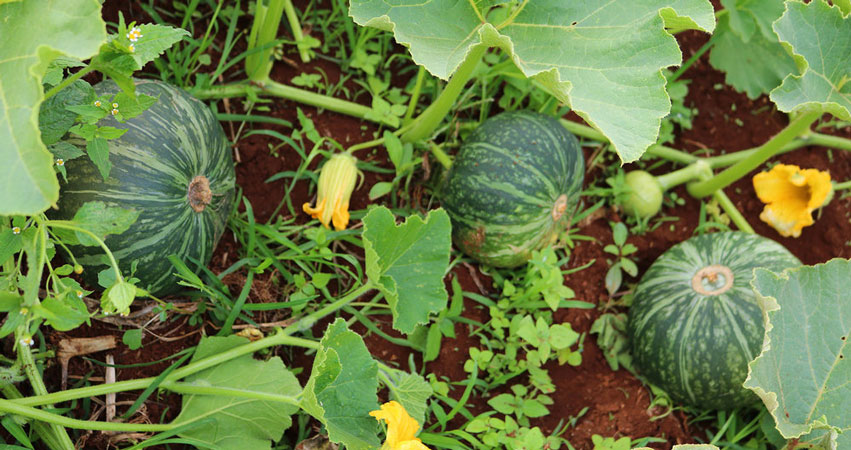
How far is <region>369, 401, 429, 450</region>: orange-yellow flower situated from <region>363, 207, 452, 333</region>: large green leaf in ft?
0.85

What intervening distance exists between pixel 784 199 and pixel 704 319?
778 mm

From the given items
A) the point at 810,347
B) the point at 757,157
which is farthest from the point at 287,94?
the point at 810,347

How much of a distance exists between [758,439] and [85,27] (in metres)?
2.29

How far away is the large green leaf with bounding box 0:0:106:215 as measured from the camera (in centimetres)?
118

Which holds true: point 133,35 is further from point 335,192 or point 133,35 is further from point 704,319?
point 704,319

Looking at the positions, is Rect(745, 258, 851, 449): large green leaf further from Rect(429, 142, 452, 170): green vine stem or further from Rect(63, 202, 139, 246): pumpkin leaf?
Rect(63, 202, 139, 246): pumpkin leaf

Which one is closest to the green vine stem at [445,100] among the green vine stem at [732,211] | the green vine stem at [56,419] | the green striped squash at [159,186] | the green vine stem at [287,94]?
the green vine stem at [287,94]

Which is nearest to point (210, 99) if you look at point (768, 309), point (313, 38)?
point (313, 38)

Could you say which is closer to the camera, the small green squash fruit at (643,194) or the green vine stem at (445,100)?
the green vine stem at (445,100)

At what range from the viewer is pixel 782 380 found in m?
2.06

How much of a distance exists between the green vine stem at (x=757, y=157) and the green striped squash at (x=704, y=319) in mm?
267

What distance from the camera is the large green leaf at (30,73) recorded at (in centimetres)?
118

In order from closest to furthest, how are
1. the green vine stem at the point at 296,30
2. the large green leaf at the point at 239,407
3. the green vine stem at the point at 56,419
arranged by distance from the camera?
the green vine stem at the point at 56,419, the large green leaf at the point at 239,407, the green vine stem at the point at 296,30

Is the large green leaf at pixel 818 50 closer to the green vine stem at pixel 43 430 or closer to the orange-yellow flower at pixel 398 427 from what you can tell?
the orange-yellow flower at pixel 398 427
